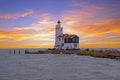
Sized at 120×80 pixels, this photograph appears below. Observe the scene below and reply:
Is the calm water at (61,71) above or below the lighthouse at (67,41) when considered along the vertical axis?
below

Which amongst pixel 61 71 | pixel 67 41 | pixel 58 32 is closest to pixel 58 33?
pixel 58 32

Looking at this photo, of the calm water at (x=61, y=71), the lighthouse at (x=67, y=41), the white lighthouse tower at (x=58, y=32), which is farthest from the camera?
the white lighthouse tower at (x=58, y=32)

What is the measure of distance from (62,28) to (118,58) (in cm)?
5250

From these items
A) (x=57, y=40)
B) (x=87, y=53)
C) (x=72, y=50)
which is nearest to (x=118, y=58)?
(x=87, y=53)

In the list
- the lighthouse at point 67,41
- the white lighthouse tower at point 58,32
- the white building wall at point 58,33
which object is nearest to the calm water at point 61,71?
the lighthouse at point 67,41

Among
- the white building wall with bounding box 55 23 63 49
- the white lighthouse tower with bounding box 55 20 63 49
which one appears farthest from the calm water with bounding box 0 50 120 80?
the white lighthouse tower with bounding box 55 20 63 49

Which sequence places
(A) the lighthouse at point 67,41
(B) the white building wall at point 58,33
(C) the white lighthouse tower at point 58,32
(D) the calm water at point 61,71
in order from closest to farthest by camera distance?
(D) the calm water at point 61,71, (A) the lighthouse at point 67,41, (B) the white building wall at point 58,33, (C) the white lighthouse tower at point 58,32

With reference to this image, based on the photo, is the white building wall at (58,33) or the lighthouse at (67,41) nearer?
the lighthouse at (67,41)

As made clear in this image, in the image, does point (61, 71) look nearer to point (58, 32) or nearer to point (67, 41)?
point (67, 41)

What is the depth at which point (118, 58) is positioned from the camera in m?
71.5

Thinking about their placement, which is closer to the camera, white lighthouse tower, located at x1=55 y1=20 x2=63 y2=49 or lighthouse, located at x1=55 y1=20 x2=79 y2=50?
lighthouse, located at x1=55 y1=20 x2=79 y2=50

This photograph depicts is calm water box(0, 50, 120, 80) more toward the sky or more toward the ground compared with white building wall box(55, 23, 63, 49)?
more toward the ground

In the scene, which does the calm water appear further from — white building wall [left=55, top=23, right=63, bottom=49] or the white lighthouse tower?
the white lighthouse tower

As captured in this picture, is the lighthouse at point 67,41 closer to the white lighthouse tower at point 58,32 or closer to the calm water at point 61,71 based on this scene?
the white lighthouse tower at point 58,32
